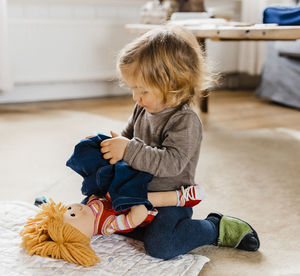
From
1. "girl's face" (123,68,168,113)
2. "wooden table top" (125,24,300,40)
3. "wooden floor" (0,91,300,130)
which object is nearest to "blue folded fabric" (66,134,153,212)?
"girl's face" (123,68,168,113)

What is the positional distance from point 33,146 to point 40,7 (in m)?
1.21

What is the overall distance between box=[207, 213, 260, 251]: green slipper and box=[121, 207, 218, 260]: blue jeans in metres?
0.02

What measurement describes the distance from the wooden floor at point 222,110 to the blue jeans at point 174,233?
48.7 inches

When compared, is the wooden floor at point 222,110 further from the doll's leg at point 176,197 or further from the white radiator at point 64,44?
the doll's leg at point 176,197

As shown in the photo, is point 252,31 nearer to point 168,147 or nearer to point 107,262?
point 168,147

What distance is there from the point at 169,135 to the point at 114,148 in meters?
0.13

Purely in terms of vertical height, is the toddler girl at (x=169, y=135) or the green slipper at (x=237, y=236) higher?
the toddler girl at (x=169, y=135)

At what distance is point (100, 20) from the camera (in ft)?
9.27

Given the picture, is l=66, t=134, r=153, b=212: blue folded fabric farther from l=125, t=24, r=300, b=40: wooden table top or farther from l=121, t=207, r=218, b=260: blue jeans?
l=125, t=24, r=300, b=40: wooden table top

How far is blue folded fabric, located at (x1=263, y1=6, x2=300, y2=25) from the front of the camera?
1731 mm

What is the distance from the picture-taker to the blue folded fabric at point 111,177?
0.93m

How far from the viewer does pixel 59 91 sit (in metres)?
2.88

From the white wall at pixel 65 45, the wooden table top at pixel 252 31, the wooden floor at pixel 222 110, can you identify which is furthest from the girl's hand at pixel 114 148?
the white wall at pixel 65 45

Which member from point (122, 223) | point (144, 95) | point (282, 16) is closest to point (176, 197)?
point (122, 223)
